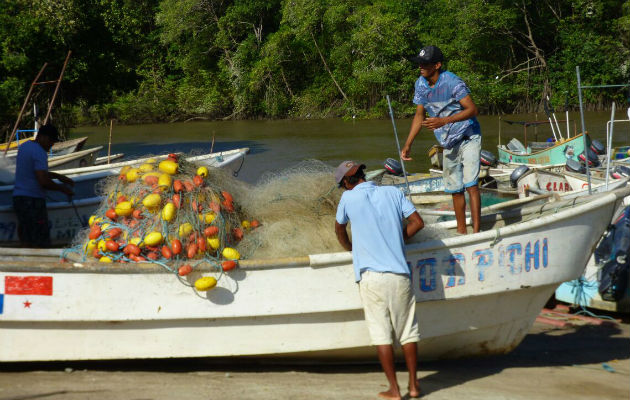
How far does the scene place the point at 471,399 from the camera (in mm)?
4660

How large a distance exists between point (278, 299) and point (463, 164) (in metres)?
1.87

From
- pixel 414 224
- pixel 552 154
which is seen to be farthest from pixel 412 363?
pixel 552 154

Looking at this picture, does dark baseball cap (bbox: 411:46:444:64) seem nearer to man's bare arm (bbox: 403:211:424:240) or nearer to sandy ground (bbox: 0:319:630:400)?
man's bare arm (bbox: 403:211:424:240)

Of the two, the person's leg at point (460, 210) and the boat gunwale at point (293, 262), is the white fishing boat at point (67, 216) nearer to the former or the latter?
the boat gunwale at point (293, 262)

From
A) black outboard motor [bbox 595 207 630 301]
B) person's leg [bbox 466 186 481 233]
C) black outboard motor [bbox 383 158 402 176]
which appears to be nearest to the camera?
person's leg [bbox 466 186 481 233]

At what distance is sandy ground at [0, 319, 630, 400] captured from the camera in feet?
15.7

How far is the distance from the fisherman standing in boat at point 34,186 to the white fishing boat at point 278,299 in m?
2.51

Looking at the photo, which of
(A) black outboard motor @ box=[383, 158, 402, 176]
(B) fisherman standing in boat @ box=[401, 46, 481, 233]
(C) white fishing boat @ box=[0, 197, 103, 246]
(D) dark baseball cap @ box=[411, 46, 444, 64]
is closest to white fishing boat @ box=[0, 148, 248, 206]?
(C) white fishing boat @ box=[0, 197, 103, 246]

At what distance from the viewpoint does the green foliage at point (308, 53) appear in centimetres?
2445

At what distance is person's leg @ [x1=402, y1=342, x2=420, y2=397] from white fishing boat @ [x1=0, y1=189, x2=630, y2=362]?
0.45m

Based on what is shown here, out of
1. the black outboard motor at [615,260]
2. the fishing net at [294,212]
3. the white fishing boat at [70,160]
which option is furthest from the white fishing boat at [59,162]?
the black outboard motor at [615,260]

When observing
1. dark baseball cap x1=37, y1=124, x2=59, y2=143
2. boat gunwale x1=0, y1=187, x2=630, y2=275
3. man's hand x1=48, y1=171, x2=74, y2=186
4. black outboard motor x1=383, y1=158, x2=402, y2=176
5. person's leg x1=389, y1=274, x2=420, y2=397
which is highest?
dark baseball cap x1=37, y1=124, x2=59, y2=143

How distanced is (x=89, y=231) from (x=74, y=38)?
1964 cm

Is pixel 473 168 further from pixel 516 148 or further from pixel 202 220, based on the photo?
pixel 516 148
